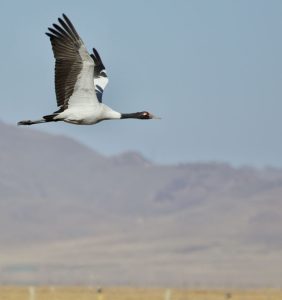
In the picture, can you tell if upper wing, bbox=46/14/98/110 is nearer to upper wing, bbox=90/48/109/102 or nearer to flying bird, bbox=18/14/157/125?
flying bird, bbox=18/14/157/125

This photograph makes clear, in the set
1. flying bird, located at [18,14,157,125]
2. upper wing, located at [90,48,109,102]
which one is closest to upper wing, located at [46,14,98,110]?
flying bird, located at [18,14,157,125]

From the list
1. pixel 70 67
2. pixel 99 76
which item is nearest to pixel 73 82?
pixel 70 67

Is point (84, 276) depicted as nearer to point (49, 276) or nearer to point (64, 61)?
point (49, 276)

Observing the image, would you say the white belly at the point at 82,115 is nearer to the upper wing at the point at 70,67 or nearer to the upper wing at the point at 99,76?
the upper wing at the point at 70,67

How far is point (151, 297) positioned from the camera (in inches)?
2484

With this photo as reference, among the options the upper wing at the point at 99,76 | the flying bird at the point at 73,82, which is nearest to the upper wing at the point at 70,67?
the flying bird at the point at 73,82

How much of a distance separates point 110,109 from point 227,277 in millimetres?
166276

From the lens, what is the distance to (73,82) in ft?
94.6

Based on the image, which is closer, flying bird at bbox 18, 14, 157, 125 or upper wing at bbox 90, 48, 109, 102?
flying bird at bbox 18, 14, 157, 125

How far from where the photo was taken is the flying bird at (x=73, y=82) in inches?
1112

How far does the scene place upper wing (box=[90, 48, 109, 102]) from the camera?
31933 mm

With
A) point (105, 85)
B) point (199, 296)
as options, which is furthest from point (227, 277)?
point (105, 85)

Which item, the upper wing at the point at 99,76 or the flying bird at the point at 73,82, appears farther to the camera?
the upper wing at the point at 99,76

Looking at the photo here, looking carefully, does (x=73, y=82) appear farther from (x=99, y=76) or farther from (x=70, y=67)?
(x=99, y=76)
